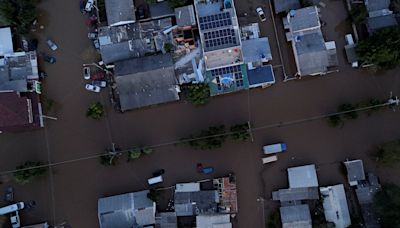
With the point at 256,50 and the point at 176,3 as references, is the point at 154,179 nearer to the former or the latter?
the point at 256,50

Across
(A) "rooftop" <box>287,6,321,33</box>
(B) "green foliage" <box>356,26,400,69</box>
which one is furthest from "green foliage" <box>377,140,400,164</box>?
(A) "rooftop" <box>287,6,321,33</box>

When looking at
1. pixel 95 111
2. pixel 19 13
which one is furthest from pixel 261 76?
pixel 19 13

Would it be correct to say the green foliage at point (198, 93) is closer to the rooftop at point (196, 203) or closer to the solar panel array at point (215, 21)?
the solar panel array at point (215, 21)

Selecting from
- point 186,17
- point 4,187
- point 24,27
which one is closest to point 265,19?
point 186,17

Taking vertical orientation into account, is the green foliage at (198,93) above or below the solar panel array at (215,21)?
below

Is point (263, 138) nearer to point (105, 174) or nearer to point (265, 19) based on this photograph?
point (265, 19)

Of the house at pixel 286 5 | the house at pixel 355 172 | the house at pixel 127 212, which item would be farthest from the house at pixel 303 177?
the house at pixel 286 5

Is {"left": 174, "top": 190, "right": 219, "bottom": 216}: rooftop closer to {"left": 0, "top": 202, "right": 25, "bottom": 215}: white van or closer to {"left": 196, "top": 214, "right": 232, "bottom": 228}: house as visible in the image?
{"left": 196, "top": 214, "right": 232, "bottom": 228}: house
